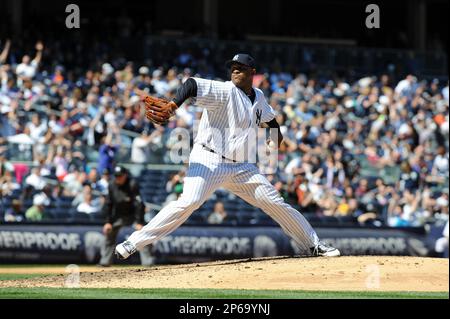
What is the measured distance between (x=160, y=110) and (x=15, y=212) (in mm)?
9018

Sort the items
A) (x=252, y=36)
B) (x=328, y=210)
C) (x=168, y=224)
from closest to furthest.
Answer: (x=168, y=224) → (x=328, y=210) → (x=252, y=36)

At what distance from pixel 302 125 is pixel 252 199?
1268cm

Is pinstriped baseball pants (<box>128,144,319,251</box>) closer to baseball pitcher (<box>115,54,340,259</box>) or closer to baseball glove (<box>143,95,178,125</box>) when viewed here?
baseball pitcher (<box>115,54,340,259</box>)

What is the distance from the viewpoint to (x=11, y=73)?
22.5 m

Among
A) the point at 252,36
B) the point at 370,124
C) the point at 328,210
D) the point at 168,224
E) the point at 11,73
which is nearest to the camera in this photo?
the point at 168,224

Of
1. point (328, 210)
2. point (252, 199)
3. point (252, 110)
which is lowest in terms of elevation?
point (328, 210)

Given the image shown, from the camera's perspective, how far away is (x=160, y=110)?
10.0m

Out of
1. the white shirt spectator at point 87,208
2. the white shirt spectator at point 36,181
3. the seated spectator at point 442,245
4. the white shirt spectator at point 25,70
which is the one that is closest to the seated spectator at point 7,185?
the white shirt spectator at point 36,181

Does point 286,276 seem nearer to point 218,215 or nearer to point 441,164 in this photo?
point 218,215

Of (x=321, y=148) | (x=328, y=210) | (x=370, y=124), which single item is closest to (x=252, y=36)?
(x=370, y=124)

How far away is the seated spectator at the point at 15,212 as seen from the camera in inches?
719

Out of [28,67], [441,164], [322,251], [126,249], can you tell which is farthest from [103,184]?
[126,249]

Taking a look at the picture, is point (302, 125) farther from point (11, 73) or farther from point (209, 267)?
point (209, 267)

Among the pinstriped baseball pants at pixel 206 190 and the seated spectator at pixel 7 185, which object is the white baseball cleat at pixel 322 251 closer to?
the pinstriped baseball pants at pixel 206 190
